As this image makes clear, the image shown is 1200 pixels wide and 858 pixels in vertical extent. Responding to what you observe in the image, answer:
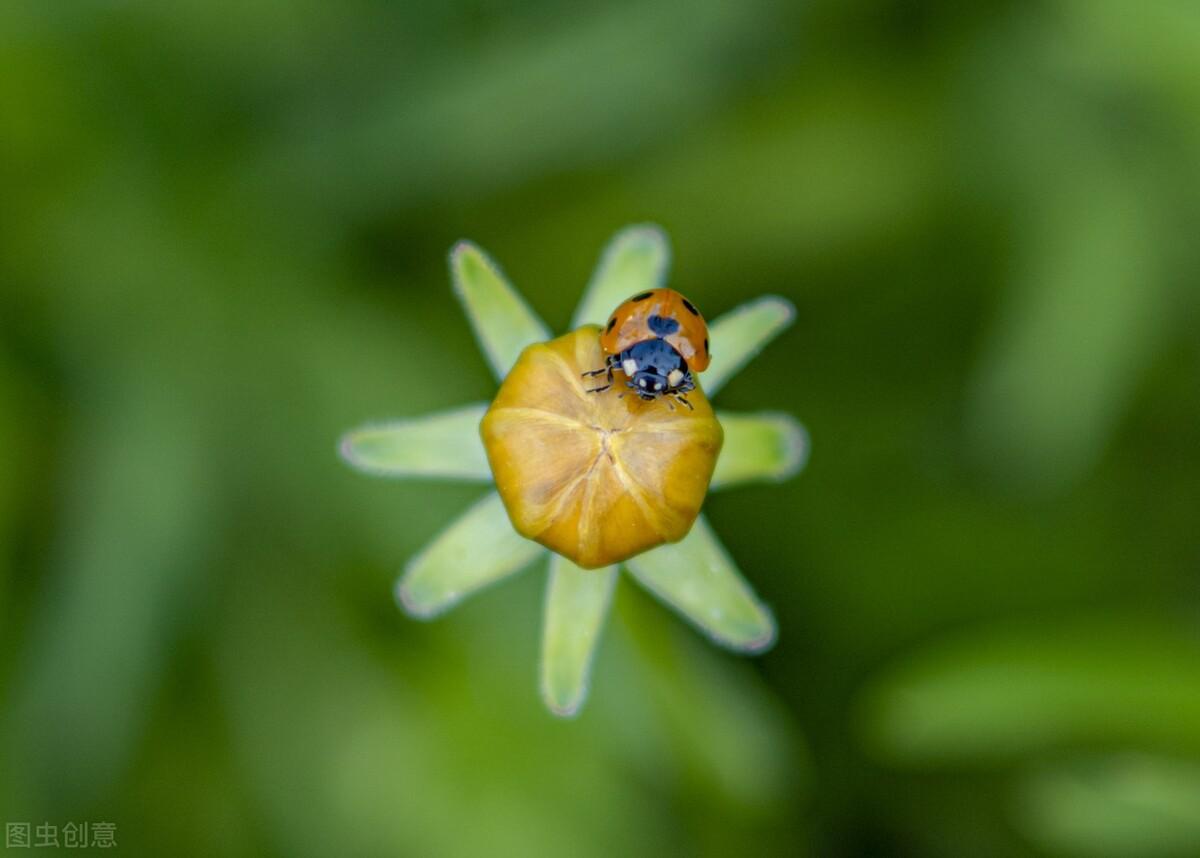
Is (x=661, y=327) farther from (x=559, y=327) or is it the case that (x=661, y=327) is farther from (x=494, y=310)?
(x=559, y=327)

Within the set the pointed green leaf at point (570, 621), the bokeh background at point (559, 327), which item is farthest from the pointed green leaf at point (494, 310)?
the bokeh background at point (559, 327)

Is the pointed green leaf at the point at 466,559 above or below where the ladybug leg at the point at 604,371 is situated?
below

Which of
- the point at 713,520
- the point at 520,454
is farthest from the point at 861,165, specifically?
the point at 520,454

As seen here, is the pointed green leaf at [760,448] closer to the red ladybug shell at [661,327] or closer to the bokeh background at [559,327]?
the red ladybug shell at [661,327]

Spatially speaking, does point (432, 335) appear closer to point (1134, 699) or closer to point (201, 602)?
point (201, 602)

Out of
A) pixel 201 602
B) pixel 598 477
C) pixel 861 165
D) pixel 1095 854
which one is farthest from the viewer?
pixel 861 165
